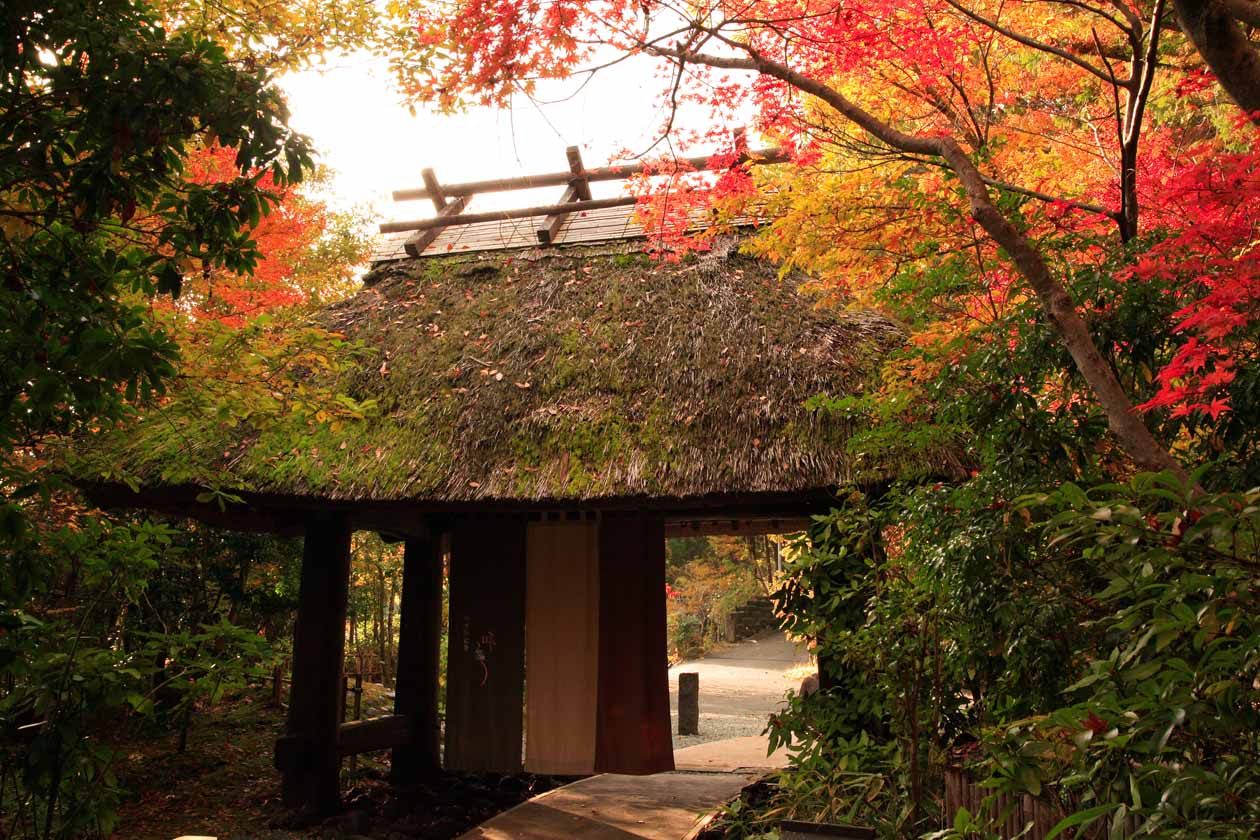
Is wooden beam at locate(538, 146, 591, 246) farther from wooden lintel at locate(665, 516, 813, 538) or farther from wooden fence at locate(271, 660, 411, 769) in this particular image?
wooden fence at locate(271, 660, 411, 769)

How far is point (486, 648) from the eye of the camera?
713cm

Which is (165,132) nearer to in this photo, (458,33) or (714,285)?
(458,33)

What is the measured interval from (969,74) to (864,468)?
2671 millimetres

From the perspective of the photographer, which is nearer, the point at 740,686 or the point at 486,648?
the point at 486,648

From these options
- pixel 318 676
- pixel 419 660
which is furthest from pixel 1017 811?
pixel 419 660

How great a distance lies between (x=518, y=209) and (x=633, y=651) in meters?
4.95

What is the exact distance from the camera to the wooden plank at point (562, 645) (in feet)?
22.4

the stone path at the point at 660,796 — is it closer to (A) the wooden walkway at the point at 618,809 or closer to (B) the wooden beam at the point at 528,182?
(A) the wooden walkway at the point at 618,809

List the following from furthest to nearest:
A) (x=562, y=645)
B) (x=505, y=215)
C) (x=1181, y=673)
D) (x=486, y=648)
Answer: (x=505, y=215) → (x=486, y=648) → (x=562, y=645) → (x=1181, y=673)

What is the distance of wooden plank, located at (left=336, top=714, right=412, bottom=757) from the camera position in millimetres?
6691

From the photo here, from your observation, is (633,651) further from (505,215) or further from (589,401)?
(505,215)

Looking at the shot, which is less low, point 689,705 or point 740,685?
point 689,705

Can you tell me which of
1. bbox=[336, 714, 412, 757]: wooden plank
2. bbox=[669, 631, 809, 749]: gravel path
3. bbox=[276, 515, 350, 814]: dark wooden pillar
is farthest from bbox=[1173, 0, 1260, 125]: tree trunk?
bbox=[669, 631, 809, 749]: gravel path

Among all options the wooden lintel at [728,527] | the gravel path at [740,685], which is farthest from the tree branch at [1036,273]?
the gravel path at [740,685]
